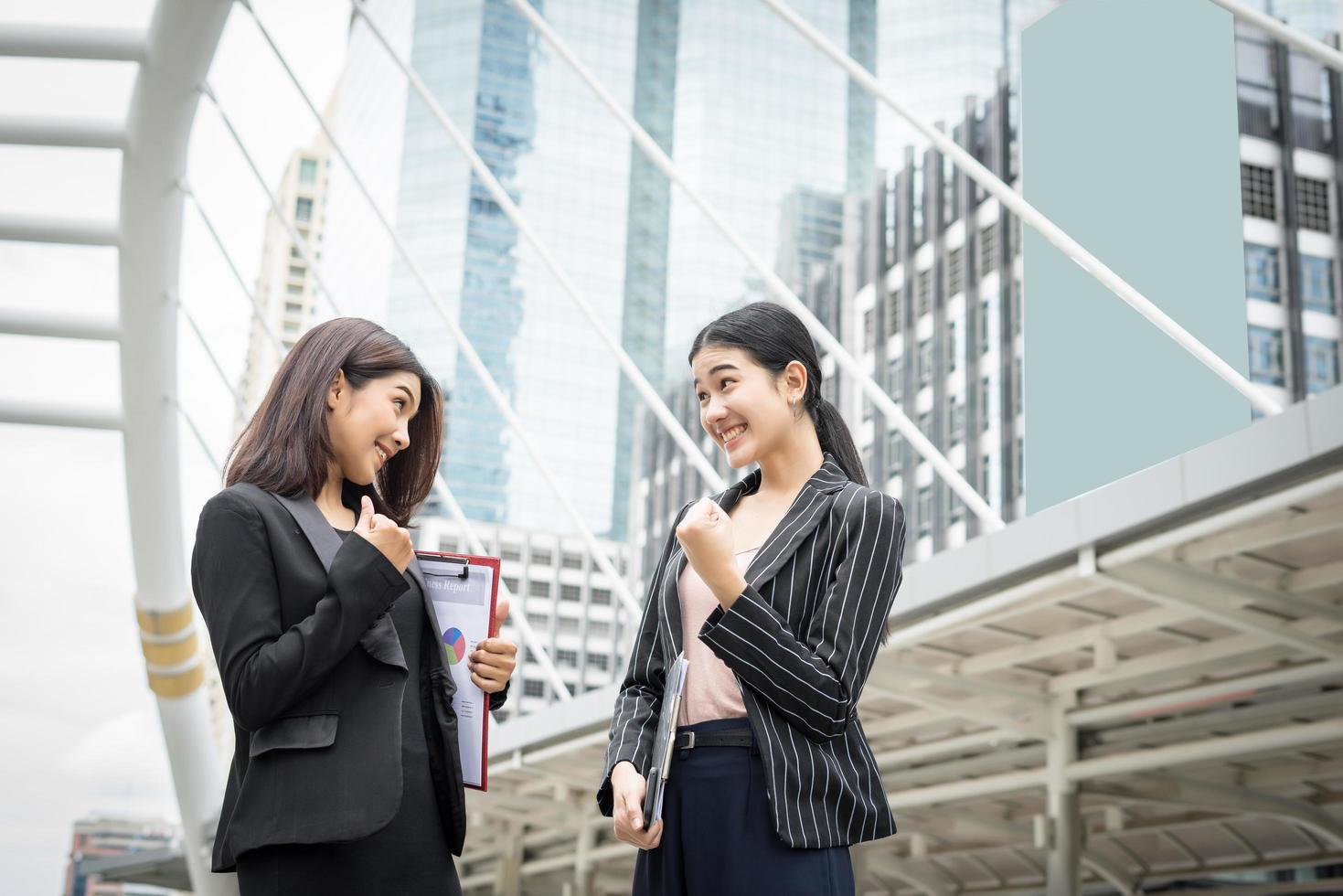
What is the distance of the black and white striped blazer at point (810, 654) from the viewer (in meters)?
2.21

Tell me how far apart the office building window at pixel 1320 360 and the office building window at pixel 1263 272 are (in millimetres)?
1815

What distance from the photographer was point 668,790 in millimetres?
2338

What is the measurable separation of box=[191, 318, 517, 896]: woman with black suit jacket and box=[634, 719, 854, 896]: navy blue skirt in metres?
0.33

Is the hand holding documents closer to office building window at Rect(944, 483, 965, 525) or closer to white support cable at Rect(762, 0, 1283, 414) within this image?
white support cable at Rect(762, 0, 1283, 414)

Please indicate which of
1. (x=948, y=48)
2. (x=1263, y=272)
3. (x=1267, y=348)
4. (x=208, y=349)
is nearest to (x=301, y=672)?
(x=208, y=349)

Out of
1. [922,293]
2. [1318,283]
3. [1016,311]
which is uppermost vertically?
[922,293]

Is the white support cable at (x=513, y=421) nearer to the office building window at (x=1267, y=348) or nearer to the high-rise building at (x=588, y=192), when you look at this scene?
the office building window at (x=1267, y=348)

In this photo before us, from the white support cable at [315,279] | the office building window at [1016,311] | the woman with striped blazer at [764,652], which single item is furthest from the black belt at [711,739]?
the office building window at [1016,311]

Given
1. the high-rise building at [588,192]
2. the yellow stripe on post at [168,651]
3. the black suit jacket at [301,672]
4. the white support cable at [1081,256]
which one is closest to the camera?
the black suit jacket at [301,672]

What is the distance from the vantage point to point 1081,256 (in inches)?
245

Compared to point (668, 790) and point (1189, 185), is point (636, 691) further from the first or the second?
point (1189, 185)

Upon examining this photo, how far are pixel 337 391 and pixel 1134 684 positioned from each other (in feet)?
27.8

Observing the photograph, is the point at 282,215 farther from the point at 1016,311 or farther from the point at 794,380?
the point at 1016,311

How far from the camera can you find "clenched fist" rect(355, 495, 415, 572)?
227cm
